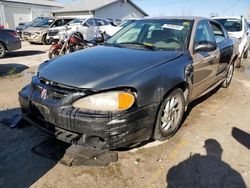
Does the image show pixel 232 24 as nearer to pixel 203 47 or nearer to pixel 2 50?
pixel 203 47

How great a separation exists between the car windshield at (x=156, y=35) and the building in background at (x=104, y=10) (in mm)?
25610

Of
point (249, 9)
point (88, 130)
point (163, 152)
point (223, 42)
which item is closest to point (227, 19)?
point (223, 42)

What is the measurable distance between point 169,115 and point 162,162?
64 cm

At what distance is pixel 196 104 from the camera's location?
5.01m

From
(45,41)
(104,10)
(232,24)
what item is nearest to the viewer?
(232,24)

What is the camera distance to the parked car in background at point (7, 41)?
10086mm

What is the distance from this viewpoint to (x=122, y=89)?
276 cm

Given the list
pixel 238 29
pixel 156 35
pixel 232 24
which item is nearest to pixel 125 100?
pixel 156 35

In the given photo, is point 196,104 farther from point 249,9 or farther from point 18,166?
point 249,9

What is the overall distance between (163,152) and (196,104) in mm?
2016

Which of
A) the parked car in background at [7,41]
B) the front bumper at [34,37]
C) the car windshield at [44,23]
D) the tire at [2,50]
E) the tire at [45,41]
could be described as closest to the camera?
the parked car in background at [7,41]

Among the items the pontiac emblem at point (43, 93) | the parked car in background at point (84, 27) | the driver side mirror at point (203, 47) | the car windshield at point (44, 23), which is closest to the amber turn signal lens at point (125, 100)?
the pontiac emblem at point (43, 93)

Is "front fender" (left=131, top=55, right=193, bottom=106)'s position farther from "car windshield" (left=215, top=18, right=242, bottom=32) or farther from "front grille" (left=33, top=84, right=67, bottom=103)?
"car windshield" (left=215, top=18, right=242, bottom=32)

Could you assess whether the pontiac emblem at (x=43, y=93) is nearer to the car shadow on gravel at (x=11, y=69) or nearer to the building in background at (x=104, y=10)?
the car shadow on gravel at (x=11, y=69)
